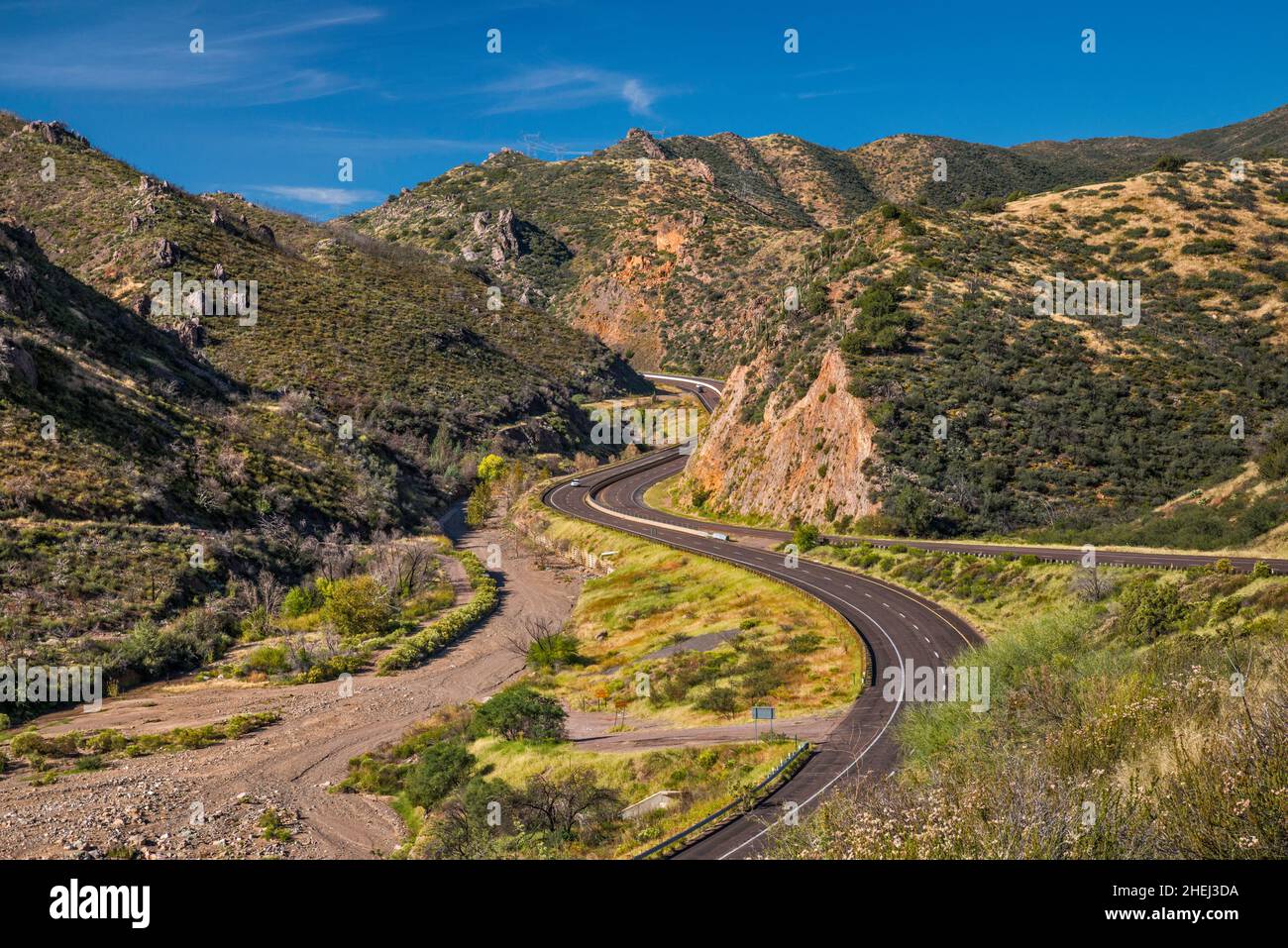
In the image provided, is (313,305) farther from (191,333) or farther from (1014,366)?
(1014,366)

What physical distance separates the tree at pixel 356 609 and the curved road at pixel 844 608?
22731 millimetres

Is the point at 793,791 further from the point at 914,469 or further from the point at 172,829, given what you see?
the point at 914,469

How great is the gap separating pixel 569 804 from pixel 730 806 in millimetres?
5217

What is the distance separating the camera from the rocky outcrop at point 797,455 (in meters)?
61.6

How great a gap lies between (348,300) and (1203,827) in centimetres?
11290

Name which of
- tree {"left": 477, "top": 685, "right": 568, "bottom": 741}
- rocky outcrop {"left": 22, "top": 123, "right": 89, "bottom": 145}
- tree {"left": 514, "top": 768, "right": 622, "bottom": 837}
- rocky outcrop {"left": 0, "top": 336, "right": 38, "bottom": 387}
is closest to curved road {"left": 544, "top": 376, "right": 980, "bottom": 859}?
tree {"left": 514, "top": 768, "right": 622, "bottom": 837}

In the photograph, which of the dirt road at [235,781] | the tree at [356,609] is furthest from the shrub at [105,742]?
the tree at [356,609]

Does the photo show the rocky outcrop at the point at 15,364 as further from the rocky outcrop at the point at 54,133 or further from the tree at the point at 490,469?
the rocky outcrop at the point at 54,133

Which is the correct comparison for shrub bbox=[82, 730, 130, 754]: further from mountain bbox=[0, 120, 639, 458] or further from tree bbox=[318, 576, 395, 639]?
mountain bbox=[0, 120, 639, 458]

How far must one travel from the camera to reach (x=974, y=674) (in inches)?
874

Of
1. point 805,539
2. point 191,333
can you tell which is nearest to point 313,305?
point 191,333

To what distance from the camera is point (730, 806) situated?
20.9 m

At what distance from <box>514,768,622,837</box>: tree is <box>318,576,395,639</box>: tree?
2747 cm

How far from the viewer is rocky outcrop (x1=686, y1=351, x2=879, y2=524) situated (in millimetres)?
61562
